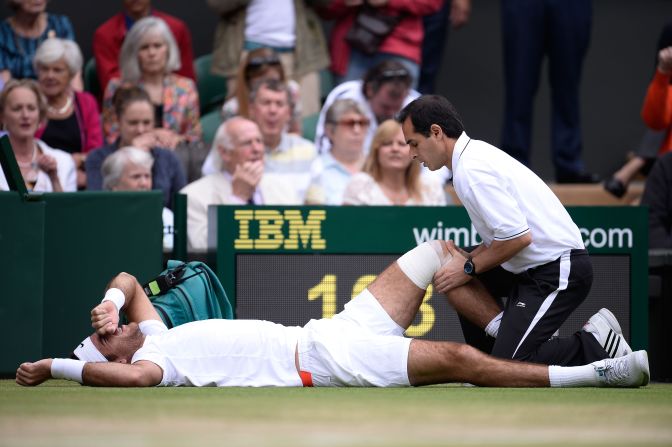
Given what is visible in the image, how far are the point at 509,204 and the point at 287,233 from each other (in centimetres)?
193

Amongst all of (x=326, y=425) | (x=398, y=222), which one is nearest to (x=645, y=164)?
(x=398, y=222)

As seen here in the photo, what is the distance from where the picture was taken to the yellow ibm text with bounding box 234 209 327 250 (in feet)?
28.8

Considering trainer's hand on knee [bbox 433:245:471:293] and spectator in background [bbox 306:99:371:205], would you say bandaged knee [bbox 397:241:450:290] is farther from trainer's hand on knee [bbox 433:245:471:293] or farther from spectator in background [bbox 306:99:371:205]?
spectator in background [bbox 306:99:371:205]

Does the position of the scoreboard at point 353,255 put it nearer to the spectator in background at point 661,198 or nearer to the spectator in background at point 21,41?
the spectator in background at point 661,198

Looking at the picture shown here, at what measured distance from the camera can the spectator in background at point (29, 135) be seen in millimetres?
10312

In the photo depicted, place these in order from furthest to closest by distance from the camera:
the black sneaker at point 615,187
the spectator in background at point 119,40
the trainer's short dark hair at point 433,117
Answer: the spectator in background at point 119,40 → the black sneaker at point 615,187 → the trainer's short dark hair at point 433,117

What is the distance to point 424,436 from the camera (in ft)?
16.5

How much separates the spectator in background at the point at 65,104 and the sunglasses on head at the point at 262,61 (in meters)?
1.31

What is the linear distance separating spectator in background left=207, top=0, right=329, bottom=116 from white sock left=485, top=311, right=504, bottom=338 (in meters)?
4.65

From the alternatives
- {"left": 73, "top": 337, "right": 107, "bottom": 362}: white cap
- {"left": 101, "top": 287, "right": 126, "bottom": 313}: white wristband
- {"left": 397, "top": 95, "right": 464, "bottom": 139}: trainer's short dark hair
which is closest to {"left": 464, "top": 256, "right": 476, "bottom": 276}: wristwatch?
{"left": 397, "top": 95, "right": 464, "bottom": 139}: trainer's short dark hair

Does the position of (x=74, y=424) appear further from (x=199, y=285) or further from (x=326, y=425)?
(x=199, y=285)

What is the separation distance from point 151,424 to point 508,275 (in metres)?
2.98

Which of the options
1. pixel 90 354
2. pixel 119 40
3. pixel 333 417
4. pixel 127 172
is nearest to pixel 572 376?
pixel 333 417

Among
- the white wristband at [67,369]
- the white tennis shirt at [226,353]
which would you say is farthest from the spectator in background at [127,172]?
the white wristband at [67,369]
